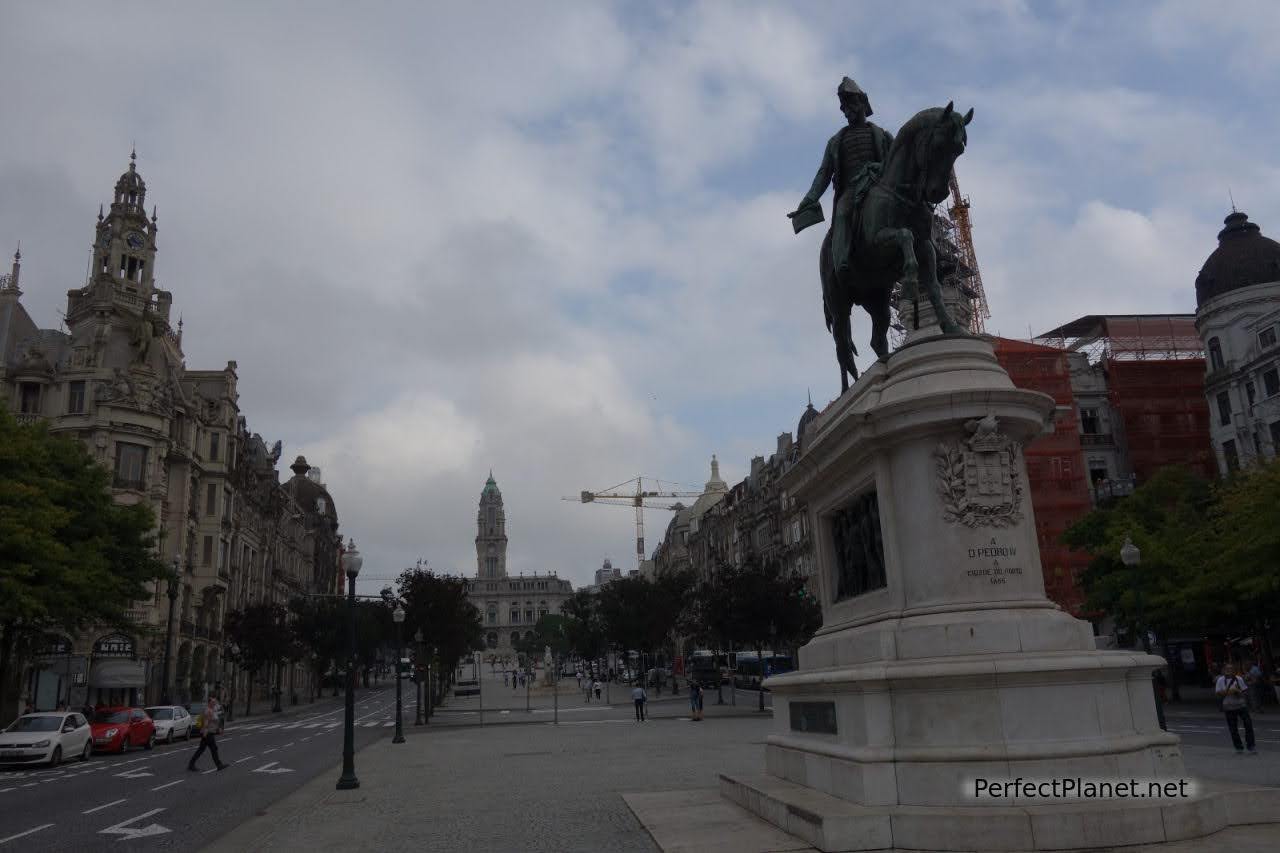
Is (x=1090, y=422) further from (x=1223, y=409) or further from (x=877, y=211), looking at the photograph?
(x=877, y=211)

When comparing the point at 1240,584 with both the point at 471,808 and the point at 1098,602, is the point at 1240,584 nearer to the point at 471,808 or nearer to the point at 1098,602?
the point at 1098,602

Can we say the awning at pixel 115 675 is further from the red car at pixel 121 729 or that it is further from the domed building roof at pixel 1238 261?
the domed building roof at pixel 1238 261

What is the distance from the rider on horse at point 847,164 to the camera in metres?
12.7

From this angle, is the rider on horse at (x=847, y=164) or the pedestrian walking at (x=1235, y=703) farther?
the pedestrian walking at (x=1235, y=703)

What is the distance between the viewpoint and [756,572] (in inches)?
1965

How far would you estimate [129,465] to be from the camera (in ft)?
175

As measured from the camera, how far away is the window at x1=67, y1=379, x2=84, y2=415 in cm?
5272

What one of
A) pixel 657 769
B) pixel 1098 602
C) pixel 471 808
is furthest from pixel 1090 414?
pixel 471 808

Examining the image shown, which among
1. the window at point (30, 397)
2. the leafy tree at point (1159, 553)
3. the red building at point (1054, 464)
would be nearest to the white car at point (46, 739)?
the window at point (30, 397)

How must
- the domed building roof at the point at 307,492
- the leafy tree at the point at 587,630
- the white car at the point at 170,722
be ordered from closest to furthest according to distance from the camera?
the white car at the point at 170,722
the leafy tree at the point at 587,630
the domed building roof at the point at 307,492

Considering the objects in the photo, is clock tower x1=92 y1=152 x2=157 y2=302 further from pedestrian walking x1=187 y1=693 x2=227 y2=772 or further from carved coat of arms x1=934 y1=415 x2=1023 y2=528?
carved coat of arms x1=934 y1=415 x2=1023 y2=528

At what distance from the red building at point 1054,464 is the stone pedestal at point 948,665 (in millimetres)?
44604

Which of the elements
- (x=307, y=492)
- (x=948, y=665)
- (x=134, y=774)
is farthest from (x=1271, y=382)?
(x=307, y=492)

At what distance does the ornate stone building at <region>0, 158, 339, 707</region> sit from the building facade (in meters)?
50.4
